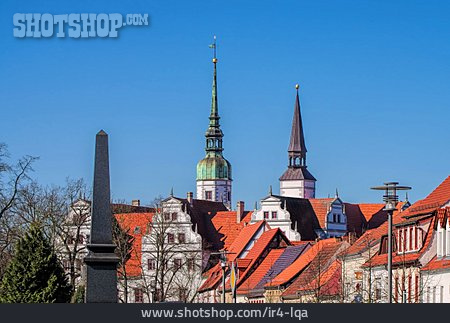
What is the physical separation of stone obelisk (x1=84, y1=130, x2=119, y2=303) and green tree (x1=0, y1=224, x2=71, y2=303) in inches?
847

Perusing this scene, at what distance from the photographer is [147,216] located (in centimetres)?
15862

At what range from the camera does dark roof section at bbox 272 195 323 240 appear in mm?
180375

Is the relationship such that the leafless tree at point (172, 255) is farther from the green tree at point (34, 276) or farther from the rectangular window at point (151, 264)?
the green tree at point (34, 276)

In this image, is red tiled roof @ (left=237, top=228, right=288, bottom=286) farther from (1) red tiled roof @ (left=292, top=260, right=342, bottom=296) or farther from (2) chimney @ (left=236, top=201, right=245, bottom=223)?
(2) chimney @ (left=236, top=201, right=245, bottom=223)

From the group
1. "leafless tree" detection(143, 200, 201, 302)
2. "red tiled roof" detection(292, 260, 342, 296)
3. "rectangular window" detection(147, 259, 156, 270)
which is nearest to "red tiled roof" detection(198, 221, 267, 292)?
"leafless tree" detection(143, 200, 201, 302)

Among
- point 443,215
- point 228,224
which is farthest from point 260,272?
point 443,215

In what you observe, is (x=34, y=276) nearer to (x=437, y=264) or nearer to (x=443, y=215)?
(x=437, y=264)

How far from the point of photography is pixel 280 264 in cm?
11869

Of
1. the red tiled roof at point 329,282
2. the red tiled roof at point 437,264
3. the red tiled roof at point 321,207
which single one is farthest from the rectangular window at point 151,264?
the red tiled roof at point 437,264

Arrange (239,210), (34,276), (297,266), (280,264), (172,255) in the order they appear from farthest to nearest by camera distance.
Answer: (239,210) < (172,255) < (280,264) < (297,266) < (34,276)

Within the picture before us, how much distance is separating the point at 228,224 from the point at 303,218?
607 inches

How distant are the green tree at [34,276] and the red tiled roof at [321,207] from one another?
122184 millimetres
